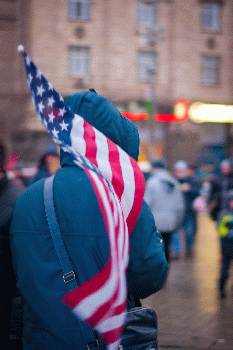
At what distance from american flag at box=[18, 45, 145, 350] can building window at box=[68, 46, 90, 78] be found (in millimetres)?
25804

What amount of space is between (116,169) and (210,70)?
27777mm

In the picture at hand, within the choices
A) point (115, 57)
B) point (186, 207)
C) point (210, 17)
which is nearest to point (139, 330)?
point (186, 207)

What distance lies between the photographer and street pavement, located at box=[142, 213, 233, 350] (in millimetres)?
4980

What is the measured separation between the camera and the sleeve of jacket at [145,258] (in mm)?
1813

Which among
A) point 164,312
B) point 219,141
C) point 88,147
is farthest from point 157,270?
point 219,141

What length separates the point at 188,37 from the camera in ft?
91.9

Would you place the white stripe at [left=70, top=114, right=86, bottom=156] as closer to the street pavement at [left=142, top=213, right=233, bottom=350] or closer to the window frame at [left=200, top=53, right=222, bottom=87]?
the street pavement at [left=142, top=213, right=233, bottom=350]

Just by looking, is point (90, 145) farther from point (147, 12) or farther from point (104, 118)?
point (147, 12)

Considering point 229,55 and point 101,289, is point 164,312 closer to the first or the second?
point 101,289

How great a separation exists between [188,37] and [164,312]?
78.3 ft

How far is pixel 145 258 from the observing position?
5.94 feet

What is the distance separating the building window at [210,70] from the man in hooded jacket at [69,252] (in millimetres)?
27449

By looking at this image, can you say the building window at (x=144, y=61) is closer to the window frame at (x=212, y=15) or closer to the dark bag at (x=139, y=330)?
the window frame at (x=212, y=15)

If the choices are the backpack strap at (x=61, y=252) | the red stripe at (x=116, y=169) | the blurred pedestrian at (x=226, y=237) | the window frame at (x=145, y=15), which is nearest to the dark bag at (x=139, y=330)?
the backpack strap at (x=61, y=252)
